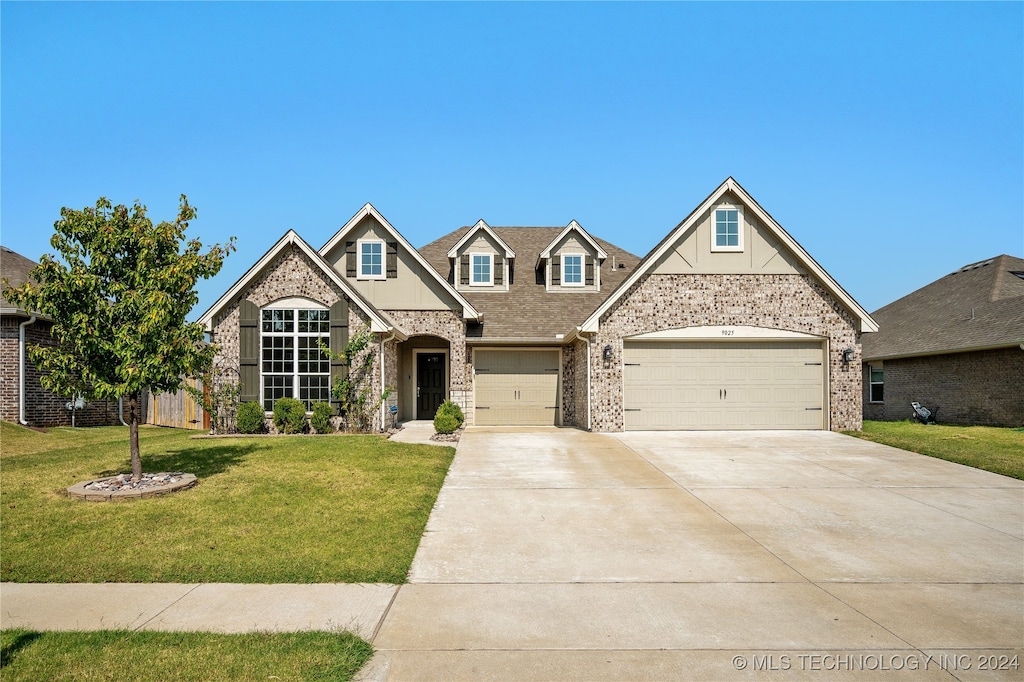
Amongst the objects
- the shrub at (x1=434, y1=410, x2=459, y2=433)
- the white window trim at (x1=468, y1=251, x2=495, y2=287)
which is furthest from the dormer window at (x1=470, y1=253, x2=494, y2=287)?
the shrub at (x1=434, y1=410, x2=459, y2=433)

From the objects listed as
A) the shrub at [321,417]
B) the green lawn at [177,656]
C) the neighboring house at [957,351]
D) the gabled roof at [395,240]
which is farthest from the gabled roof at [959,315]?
the green lawn at [177,656]

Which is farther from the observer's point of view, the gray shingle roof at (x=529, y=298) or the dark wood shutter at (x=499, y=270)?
the dark wood shutter at (x=499, y=270)

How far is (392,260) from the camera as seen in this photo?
20234 millimetres

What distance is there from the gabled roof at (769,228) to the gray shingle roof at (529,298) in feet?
7.43

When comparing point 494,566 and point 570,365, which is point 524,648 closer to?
point 494,566

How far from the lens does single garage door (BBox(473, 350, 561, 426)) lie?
20.6 metres

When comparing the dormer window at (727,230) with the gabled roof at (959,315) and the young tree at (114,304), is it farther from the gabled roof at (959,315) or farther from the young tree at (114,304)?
the young tree at (114,304)

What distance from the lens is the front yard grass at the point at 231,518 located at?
253 inches

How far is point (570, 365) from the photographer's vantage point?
20.4 m

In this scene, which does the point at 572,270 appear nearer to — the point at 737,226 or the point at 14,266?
the point at 737,226

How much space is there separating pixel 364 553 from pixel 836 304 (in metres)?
15.8

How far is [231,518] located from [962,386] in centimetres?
2304

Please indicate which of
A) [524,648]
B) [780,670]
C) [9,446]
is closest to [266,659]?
[524,648]

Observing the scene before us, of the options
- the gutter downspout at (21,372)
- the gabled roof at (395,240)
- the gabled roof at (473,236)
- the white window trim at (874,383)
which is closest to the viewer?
the gutter downspout at (21,372)
